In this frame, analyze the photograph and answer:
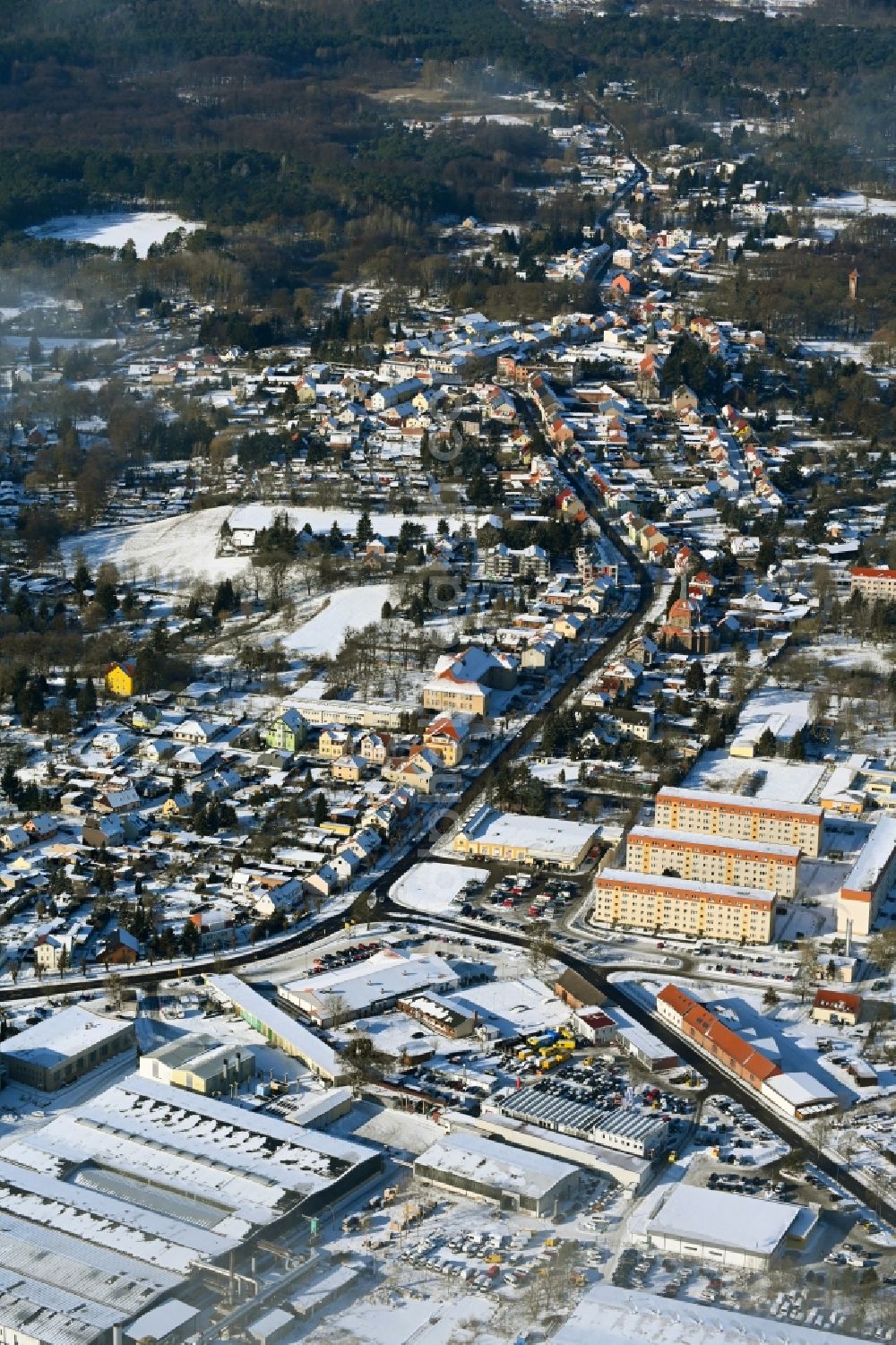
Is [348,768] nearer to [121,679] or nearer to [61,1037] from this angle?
[121,679]

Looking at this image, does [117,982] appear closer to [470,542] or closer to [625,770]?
[625,770]

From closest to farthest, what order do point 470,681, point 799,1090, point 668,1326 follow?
point 668,1326 < point 799,1090 < point 470,681

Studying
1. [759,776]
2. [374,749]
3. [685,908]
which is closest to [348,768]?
[374,749]

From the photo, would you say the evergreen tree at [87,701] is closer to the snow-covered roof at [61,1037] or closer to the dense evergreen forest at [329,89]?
the snow-covered roof at [61,1037]

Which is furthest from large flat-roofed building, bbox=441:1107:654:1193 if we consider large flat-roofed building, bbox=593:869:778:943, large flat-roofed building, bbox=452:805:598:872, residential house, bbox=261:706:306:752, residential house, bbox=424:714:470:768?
residential house, bbox=261:706:306:752

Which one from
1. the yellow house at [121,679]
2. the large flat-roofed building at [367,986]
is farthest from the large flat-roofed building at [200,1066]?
the yellow house at [121,679]

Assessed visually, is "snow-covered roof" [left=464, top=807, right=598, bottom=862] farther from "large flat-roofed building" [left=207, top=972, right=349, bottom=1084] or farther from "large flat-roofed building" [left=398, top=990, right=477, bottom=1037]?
"large flat-roofed building" [left=207, top=972, right=349, bottom=1084]
